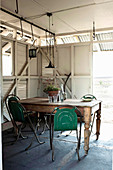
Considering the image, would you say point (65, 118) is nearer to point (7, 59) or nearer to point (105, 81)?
point (7, 59)

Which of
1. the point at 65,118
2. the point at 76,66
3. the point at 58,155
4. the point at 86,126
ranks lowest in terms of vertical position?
the point at 58,155

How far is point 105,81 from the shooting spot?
→ 6.20 m

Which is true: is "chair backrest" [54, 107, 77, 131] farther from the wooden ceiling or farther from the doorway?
the doorway

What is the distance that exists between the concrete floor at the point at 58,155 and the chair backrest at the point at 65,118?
55cm

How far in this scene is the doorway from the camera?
20.2 feet

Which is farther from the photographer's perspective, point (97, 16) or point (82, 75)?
point (82, 75)

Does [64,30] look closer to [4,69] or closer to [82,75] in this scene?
[82,75]

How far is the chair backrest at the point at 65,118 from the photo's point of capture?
2973 millimetres

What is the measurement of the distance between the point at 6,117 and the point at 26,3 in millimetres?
3208

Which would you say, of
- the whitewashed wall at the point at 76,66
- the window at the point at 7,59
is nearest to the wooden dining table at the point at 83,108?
the window at the point at 7,59

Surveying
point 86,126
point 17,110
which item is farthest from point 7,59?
point 86,126

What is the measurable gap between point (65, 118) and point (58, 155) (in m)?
0.72

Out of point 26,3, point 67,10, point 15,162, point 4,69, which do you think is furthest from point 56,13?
point 15,162

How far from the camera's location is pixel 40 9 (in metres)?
4.30
